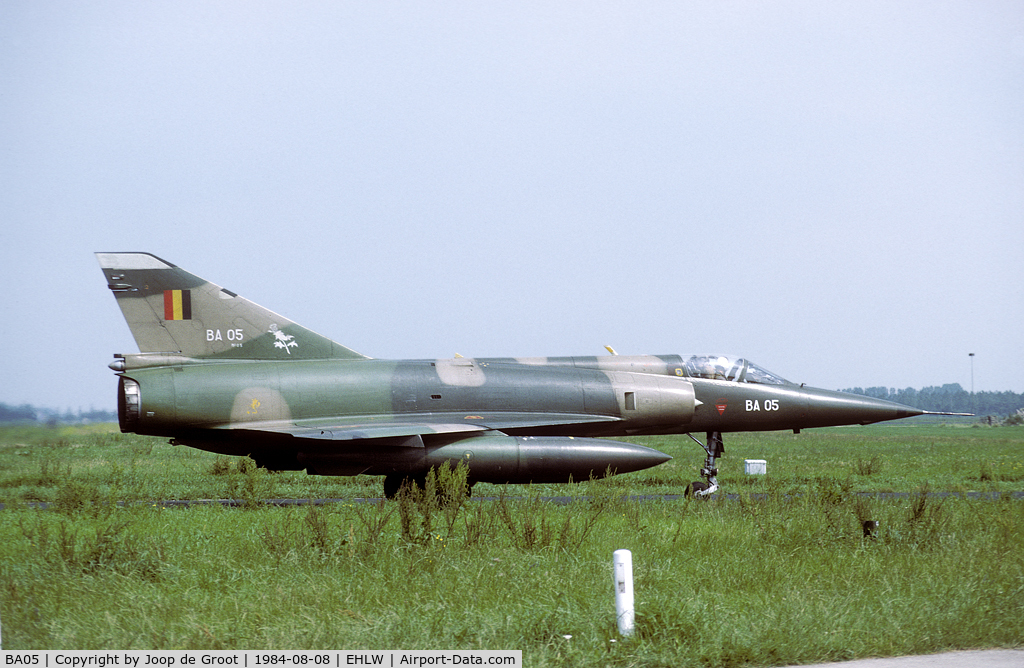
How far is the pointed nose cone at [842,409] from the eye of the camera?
18.2 meters

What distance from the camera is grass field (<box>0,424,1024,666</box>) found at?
6.33m

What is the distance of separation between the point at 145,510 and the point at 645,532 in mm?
7602

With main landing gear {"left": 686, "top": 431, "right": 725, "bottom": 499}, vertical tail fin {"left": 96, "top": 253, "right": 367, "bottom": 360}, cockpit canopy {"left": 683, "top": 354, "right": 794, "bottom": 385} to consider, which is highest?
vertical tail fin {"left": 96, "top": 253, "right": 367, "bottom": 360}

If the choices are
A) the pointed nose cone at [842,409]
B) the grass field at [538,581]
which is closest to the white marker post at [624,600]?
the grass field at [538,581]

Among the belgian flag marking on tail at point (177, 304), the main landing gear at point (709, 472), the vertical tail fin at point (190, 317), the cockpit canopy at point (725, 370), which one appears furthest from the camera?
the cockpit canopy at point (725, 370)

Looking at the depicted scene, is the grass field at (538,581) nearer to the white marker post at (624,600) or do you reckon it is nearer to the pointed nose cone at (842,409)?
the white marker post at (624,600)

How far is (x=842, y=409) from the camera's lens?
18.3 meters

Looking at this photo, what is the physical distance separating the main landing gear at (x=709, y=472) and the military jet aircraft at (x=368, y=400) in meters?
0.04

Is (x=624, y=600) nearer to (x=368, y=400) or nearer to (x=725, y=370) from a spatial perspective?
(x=368, y=400)

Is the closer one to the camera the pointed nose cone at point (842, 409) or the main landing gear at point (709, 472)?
the main landing gear at point (709, 472)

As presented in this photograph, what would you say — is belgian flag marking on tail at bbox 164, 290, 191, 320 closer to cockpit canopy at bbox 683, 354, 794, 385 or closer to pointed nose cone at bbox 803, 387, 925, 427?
cockpit canopy at bbox 683, 354, 794, 385
